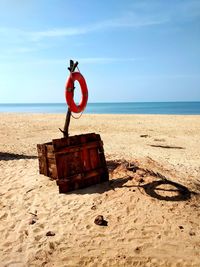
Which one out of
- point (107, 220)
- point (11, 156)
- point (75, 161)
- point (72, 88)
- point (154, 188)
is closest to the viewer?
point (107, 220)

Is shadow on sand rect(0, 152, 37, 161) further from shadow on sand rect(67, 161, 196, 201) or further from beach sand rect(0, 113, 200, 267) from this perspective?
shadow on sand rect(67, 161, 196, 201)

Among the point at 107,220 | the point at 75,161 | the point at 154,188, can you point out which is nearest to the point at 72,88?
the point at 75,161

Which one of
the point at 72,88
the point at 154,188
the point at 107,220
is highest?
the point at 72,88

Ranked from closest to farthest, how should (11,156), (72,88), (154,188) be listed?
(154,188), (72,88), (11,156)

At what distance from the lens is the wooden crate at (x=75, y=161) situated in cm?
797

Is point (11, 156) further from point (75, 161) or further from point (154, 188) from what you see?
point (154, 188)

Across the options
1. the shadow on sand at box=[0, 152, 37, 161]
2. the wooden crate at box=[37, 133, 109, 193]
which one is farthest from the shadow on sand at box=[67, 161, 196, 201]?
the shadow on sand at box=[0, 152, 37, 161]

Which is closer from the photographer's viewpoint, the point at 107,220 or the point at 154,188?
the point at 107,220

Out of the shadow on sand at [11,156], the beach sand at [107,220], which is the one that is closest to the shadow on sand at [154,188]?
the beach sand at [107,220]

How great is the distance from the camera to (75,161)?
8.23 meters

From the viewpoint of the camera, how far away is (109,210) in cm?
684

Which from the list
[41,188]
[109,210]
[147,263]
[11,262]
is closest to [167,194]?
[109,210]

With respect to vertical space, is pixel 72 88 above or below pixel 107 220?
above

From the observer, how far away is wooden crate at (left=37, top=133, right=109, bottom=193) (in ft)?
26.2
